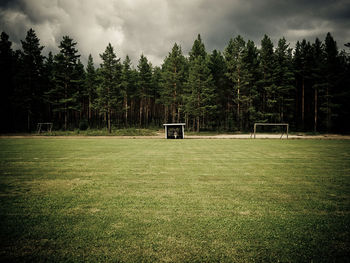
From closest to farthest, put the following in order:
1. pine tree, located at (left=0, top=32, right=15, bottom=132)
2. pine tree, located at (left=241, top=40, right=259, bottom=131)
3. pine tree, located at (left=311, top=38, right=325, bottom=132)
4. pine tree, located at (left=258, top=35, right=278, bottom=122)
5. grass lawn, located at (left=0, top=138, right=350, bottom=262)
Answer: grass lawn, located at (left=0, top=138, right=350, bottom=262) < pine tree, located at (left=311, top=38, right=325, bottom=132) < pine tree, located at (left=0, top=32, right=15, bottom=132) < pine tree, located at (left=258, top=35, right=278, bottom=122) < pine tree, located at (left=241, top=40, right=259, bottom=131)

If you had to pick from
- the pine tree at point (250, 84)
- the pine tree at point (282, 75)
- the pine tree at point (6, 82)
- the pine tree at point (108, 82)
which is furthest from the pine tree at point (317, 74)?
the pine tree at point (6, 82)

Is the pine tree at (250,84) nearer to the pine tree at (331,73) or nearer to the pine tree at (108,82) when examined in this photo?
the pine tree at (331,73)

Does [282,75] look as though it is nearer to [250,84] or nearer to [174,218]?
[250,84]

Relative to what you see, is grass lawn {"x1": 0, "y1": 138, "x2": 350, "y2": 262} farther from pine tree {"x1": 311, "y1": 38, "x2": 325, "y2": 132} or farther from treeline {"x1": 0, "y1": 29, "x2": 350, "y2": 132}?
pine tree {"x1": 311, "y1": 38, "x2": 325, "y2": 132}

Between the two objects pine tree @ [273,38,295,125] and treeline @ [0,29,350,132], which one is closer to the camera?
treeline @ [0,29,350,132]

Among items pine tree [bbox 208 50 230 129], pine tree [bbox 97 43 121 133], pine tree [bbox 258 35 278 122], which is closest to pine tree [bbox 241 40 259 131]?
pine tree [bbox 258 35 278 122]

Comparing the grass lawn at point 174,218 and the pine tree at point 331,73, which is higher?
the pine tree at point 331,73

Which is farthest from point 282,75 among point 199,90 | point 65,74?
point 65,74

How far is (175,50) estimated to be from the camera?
42.4 m

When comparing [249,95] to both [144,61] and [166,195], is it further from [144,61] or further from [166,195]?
[166,195]

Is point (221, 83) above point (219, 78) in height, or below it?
below

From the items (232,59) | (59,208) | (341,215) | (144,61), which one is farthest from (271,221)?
(144,61)

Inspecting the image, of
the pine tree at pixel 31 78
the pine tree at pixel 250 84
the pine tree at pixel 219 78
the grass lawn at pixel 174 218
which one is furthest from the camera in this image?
the pine tree at pixel 219 78

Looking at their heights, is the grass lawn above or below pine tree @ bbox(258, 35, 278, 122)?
below
